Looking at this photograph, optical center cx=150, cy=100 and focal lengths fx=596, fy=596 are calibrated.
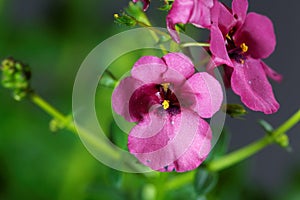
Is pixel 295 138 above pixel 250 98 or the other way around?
the other way around

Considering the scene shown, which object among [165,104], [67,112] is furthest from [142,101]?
[67,112]

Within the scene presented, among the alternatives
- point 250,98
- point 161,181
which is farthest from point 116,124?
point 250,98

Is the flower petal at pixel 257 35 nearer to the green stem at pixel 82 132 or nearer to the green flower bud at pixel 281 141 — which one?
the green flower bud at pixel 281 141

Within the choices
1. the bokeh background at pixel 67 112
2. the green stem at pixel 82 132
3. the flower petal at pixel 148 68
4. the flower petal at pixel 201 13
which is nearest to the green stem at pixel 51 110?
the green stem at pixel 82 132

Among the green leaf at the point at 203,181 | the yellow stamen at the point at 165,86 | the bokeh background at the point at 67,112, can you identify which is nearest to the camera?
the yellow stamen at the point at 165,86

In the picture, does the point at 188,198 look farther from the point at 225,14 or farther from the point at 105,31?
the point at 105,31

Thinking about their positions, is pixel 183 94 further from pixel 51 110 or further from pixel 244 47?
pixel 51 110

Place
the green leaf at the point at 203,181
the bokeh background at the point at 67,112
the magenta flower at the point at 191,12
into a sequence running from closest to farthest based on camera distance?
1. the magenta flower at the point at 191,12
2. the green leaf at the point at 203,181
3. the bokeh background at the point at 67,112
